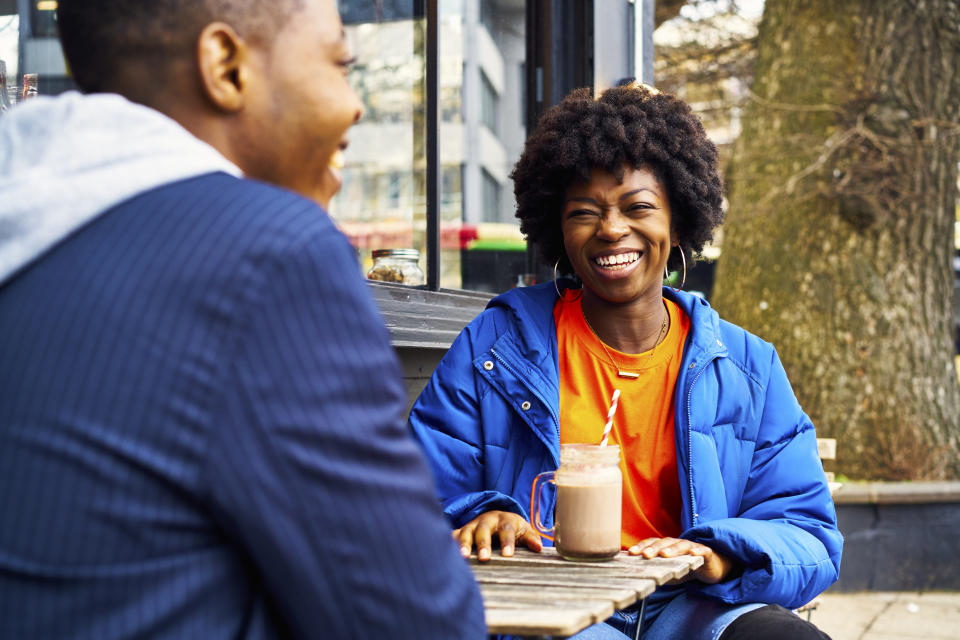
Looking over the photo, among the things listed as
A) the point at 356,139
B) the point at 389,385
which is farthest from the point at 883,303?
the point at 389,385

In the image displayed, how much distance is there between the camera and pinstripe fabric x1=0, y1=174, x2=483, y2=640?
89cm

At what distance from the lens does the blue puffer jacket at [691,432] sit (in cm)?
223

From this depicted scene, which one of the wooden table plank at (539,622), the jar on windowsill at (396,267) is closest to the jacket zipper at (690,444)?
the wooden table plank at (539,622)

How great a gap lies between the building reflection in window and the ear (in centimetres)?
332

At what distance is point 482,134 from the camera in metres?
5.22

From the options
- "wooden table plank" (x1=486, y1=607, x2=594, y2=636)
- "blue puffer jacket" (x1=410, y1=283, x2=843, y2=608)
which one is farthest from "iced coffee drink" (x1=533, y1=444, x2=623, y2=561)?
"wooden table plank" (x1=486, y1=607, x2=594, y2=636)

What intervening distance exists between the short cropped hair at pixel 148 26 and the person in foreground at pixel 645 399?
1098 mm

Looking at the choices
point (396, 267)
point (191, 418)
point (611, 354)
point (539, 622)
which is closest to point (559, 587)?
point (539, 622)

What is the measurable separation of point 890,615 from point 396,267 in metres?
3.25

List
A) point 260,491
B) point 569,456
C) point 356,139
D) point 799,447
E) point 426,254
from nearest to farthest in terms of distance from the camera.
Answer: point 260,491 → point 569,456 → point 799,447 → point 426,254 → point 356,139

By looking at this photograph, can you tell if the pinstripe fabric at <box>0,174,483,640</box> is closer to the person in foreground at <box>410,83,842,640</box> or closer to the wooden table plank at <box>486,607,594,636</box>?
the wooden table plank at <box>486,607,594,636</box>

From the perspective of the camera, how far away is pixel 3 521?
91 cm

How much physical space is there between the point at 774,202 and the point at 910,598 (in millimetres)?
2735

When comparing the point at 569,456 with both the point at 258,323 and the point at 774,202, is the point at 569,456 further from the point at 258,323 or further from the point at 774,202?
the point at 774,202
